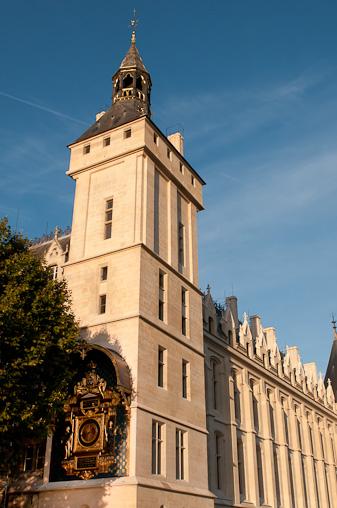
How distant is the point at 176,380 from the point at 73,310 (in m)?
6.92

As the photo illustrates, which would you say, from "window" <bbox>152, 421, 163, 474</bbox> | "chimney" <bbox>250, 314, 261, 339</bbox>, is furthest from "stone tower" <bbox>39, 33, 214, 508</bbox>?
"chimney" <bbox>250, 314, 261, 339</bbox>

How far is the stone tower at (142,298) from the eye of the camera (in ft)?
89.4

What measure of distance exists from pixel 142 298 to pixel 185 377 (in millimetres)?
5825

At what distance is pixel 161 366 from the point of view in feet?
102

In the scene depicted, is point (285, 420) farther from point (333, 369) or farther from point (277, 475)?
point (333, 369)

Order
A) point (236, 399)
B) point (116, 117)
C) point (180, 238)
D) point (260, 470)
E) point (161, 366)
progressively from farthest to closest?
1. point (260, 470)
2. point (236, 399)
3. point (116, 117)
4. point (180, 238)
5. point (161, 366)

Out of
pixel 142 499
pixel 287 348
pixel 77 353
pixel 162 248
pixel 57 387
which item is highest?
pixel 287 348

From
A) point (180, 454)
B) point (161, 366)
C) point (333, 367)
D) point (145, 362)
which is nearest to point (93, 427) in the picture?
point (145, 362)

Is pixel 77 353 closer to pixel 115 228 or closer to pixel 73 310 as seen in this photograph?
pixel 73 310

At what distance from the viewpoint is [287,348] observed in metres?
62.4

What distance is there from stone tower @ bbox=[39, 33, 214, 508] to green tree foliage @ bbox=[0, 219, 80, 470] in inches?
93.0

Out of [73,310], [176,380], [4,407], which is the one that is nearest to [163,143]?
[73,310]

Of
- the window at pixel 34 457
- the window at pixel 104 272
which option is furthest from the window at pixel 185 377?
the window at pixel 34 457

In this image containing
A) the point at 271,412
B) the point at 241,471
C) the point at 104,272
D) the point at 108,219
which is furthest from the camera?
the point at 271,412
